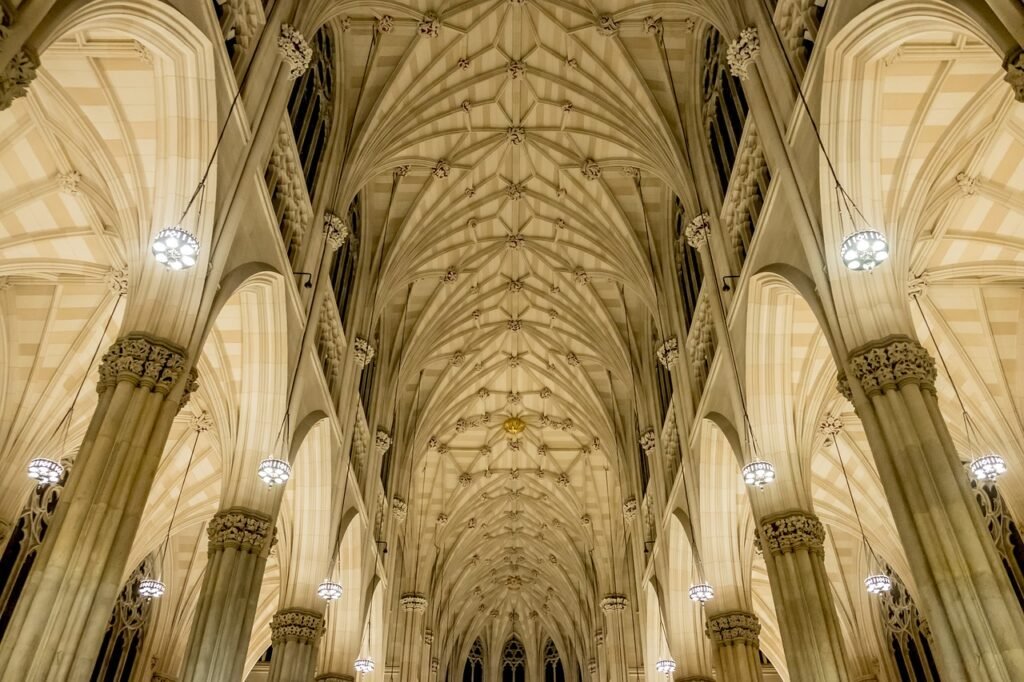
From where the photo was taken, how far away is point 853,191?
12086 millimetres

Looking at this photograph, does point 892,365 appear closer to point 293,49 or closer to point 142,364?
point 142,364

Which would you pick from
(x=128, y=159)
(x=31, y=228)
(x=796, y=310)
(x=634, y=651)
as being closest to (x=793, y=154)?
(x=796, y=310)

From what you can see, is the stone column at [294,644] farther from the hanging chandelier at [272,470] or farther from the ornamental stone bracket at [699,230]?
the ornamental stone bracket at [699,230]

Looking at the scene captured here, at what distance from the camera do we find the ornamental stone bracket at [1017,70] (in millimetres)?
7891

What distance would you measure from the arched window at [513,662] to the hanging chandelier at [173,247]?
4257 cm

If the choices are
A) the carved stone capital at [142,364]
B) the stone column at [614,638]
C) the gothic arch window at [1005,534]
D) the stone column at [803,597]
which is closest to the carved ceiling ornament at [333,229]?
the carved stone capital at [142,364]

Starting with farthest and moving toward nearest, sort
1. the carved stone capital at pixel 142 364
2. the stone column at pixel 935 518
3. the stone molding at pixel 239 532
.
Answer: the stone molding at pixel 239 532 < the carved stone capital at pixel 142 364 < the stone column at pixel 935 518

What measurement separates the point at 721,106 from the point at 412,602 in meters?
22.4

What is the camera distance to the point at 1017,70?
7930 millimetres

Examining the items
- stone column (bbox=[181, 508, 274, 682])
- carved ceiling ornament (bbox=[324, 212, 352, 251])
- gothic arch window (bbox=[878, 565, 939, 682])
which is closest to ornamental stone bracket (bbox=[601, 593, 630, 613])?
gothic arch window (bbox=[878, 565, 939, 682])

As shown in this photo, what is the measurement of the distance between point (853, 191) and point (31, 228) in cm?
1465

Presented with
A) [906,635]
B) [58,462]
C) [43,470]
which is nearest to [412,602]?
[58,462]

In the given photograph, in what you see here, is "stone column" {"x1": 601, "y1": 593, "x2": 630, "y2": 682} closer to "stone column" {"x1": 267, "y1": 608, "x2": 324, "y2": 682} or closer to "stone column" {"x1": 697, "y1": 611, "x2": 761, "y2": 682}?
"stone column" {"x1": 697, "y1": 611, "x2": 761, "y2": 682}

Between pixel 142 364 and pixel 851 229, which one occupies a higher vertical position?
pixel 851 229
